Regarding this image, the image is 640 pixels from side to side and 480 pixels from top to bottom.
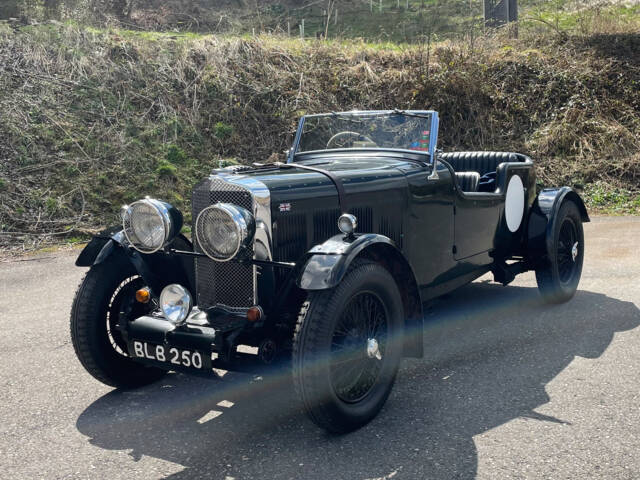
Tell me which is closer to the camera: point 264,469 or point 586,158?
point 264,469

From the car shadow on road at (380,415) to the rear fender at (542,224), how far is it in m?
0.70

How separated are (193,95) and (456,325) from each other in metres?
8.65

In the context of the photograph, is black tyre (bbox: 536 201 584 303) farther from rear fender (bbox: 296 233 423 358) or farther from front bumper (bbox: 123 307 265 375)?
front bumper (bbox: 123 307 265 375)

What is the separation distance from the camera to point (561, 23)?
15555 mm

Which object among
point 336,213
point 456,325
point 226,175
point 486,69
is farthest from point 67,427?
point 486,69

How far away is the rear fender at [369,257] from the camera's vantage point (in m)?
2.97

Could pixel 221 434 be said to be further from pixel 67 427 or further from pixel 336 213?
pixel 336 213

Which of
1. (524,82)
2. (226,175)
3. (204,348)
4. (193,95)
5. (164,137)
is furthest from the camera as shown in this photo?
(524,82)

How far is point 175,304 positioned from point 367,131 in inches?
83.7

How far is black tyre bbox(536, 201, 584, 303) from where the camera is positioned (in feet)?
17.0

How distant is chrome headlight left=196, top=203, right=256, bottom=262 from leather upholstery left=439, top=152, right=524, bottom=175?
3137mm

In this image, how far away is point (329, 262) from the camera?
3.02 metres

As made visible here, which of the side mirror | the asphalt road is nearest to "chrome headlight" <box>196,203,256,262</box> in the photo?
the asphalt road

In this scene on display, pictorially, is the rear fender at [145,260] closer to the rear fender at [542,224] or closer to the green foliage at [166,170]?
the rear fender at [542,224]
